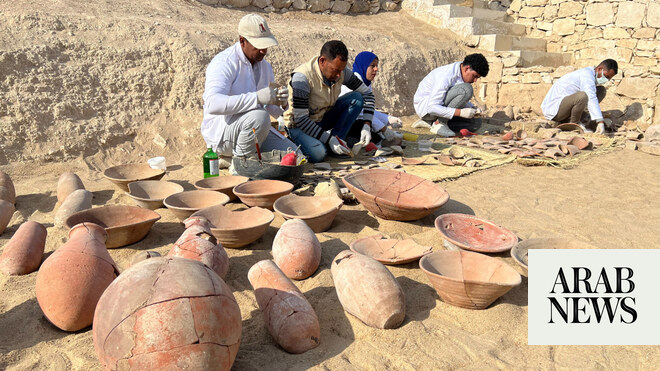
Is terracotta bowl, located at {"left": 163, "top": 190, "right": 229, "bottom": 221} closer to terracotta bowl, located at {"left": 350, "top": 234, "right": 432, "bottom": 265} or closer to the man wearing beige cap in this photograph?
the man wearing beige cap

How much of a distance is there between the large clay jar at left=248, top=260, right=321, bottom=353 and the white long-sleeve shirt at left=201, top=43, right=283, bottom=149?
2.31 meters

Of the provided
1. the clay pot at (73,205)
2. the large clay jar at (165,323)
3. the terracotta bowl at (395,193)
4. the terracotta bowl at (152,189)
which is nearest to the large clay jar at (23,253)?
the clay pot at (73,205)

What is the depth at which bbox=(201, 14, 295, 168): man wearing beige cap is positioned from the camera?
4066 millimetres

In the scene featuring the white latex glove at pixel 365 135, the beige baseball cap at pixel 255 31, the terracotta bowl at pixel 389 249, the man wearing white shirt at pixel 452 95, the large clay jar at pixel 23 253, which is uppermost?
the beige baseball cap at pixel 255 31

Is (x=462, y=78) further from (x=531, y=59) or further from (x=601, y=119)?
(x=531, y=59)

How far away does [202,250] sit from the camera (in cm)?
231

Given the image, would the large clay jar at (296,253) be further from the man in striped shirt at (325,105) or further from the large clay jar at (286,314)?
the man in striped shirt at (325,105)

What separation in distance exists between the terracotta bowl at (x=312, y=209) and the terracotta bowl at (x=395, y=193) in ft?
0.72

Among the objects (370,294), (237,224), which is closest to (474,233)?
(370,294)

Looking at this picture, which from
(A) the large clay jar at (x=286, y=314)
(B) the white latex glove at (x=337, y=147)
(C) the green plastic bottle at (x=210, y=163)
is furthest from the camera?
(B) the white latex glove at (x=337, y=147)

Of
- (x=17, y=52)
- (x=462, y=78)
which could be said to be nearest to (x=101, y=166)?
(x=17, y=52)

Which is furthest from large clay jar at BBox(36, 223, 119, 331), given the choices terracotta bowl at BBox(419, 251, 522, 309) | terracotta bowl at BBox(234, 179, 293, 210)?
terracotta bowl at BBox(419, 251, 522, 309)

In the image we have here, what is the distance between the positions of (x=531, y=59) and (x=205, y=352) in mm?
9564

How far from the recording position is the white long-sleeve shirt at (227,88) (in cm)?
407
